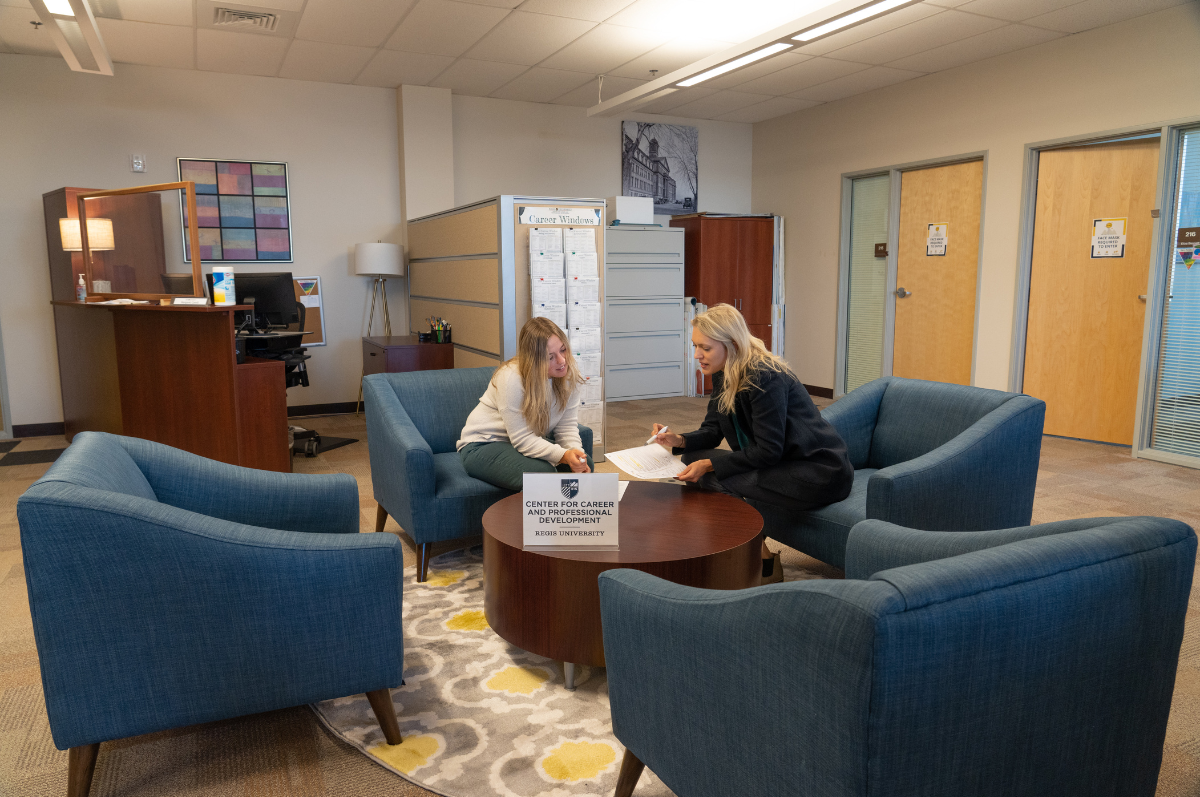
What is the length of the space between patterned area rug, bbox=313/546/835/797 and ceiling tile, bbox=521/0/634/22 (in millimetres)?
3821

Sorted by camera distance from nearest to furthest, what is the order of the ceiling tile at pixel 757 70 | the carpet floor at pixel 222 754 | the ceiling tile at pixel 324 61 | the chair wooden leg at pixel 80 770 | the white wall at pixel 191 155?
the chair wooden leg at pixel 80 770
the carpet floor at pixel 222 754
the ceiling tile at pixel 324 61
the white wall at pixel 191 155
the ceiling tile at pixel 757 70

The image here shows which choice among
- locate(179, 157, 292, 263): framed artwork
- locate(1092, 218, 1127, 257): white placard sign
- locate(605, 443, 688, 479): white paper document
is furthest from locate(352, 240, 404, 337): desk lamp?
locate(1092, 218, 1127, 257): white placard sign

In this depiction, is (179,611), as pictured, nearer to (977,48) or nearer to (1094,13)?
(1094,13)

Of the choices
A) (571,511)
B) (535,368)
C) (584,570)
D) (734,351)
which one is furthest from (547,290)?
(584,570)

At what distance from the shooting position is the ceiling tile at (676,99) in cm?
699

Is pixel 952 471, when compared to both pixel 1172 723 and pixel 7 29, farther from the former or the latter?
pixel 7 29

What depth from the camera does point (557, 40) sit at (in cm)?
556

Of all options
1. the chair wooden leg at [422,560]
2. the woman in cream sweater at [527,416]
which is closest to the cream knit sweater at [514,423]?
→ the woman in cream sweater at [527,416]

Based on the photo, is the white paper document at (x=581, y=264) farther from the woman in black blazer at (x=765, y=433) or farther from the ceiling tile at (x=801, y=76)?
the ceiling tile at (x=801, y=76)

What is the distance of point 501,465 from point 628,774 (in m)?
1.59

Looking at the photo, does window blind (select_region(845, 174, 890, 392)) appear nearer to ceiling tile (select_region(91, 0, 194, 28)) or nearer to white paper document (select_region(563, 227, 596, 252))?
white paper document (select_region(563, 227, 596, 252))

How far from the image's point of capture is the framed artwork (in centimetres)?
641

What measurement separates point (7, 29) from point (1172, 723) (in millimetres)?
7171

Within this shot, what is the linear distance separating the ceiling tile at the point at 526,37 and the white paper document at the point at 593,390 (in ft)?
7.92
